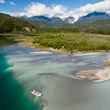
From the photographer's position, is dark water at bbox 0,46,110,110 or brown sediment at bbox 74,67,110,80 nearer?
dark water at bbox 0,46,110,110

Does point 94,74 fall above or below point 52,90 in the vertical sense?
below

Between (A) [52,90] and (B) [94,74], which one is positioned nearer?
(A) [52,90]

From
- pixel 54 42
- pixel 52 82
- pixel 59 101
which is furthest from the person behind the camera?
pixel 54 42

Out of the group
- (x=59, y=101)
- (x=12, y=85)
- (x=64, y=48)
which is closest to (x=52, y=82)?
(x=12, y=85)

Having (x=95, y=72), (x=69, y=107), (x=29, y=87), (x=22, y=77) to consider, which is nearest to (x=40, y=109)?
(x=69, y=107)

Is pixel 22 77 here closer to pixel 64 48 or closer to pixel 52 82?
pixel 52 82

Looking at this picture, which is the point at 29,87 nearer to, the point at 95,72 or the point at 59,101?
the point at 59,101

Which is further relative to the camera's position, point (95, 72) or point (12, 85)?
point (95, 72)

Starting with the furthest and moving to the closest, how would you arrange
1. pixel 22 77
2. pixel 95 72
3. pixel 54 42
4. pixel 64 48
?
pixel 54 42 → pixel 64 48 → pixel 95 72 → pixel 22 77

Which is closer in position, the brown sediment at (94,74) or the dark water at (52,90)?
the dark water at (52,90)
